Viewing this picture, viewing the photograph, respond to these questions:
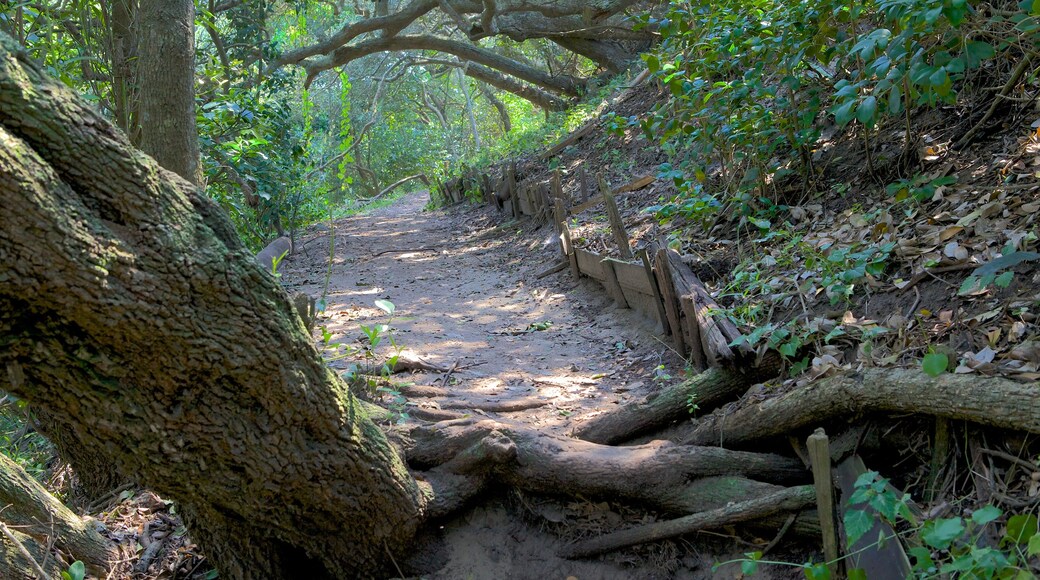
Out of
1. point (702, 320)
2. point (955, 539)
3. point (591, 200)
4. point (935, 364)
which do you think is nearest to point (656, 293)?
point (702, 320)

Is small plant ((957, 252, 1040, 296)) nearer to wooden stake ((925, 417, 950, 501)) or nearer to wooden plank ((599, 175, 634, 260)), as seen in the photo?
wooden stake ((925, 417, 950, 501))

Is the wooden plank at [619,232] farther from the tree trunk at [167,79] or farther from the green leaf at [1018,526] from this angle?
the green leaf at [1018,526]

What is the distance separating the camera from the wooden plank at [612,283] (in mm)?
6396

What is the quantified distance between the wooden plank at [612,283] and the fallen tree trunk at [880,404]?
8.18 ft

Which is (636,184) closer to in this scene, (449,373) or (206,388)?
(449,373)

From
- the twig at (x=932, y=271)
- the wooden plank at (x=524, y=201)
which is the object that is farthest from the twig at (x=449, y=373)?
the wooden plank at (x=524, y=201)

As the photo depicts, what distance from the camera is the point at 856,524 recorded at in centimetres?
252

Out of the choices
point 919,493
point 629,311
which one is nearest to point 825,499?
point 919,493

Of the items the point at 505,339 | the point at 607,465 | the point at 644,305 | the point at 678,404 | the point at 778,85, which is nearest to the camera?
the point at 607,465

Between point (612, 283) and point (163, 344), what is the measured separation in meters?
4.61

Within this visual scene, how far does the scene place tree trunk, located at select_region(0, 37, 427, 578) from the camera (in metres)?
2.03

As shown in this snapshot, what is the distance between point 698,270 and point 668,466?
7.33 feet

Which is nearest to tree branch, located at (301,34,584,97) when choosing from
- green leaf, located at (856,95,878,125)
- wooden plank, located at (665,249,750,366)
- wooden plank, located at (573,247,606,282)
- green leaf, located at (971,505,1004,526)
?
wooden plank, located at (573,247,606,282)

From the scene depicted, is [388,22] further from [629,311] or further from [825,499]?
[825,499]
